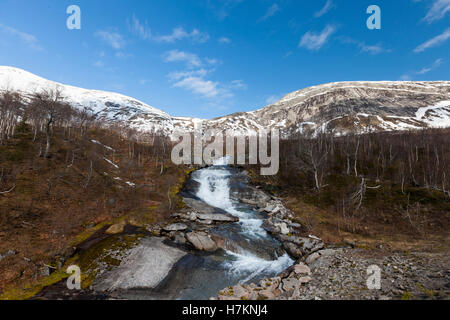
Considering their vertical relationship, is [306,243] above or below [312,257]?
below

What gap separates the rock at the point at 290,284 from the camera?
13.4 metres

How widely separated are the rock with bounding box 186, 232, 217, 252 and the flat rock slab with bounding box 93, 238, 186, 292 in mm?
2027

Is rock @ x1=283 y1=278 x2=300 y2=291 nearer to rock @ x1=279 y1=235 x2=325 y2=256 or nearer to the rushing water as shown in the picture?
the rushing water

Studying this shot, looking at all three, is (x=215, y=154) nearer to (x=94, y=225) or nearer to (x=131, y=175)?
(x=131, y=175)

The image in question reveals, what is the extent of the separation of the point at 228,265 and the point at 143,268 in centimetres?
750

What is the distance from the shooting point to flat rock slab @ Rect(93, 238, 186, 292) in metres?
14.3

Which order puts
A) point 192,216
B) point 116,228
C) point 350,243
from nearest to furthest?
point 350,243 → point 116,228 → point 192,216

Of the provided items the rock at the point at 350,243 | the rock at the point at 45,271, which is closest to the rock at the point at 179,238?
the rock at the point at 45,271

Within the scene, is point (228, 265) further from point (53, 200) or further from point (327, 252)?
point (53, 200)

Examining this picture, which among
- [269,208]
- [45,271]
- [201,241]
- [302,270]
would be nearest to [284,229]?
[269,208]

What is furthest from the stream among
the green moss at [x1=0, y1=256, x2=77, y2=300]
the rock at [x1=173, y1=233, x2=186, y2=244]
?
the green moss at [x1=0, y1=256, x2=77, y2=300]

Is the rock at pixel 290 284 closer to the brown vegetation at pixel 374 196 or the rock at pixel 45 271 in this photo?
the brown vegetation at pixel 374 196

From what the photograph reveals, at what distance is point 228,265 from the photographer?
18.4m
